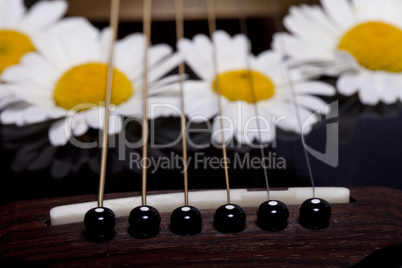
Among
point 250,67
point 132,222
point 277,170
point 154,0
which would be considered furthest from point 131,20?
point 132,222

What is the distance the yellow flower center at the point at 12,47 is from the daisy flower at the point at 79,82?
0.03 meters

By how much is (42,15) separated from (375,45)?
0.62m

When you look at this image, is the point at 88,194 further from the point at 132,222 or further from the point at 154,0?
the point at 154,0

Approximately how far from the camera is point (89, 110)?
2.78ft

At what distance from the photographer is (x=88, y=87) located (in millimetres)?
873

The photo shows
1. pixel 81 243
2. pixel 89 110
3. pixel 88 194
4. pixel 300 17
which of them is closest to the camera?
pixel 81 243

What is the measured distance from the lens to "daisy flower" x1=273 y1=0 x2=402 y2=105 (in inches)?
37.4

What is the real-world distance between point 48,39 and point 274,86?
1.31ft

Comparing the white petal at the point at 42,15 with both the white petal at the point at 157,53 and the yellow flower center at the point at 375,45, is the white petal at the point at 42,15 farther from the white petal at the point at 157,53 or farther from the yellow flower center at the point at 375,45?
the yellow flower center at the point at 375,45

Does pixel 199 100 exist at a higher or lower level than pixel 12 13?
lower

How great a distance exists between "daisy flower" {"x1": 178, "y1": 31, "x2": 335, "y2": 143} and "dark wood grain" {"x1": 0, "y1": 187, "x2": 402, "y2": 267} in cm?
23

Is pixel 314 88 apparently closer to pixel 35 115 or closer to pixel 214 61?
pixel 214 61

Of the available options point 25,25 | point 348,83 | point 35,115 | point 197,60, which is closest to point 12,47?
point 25,25

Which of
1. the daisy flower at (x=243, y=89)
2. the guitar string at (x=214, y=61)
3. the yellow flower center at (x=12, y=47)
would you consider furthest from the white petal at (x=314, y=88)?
the yellow flower center at (x=12, y=47)
